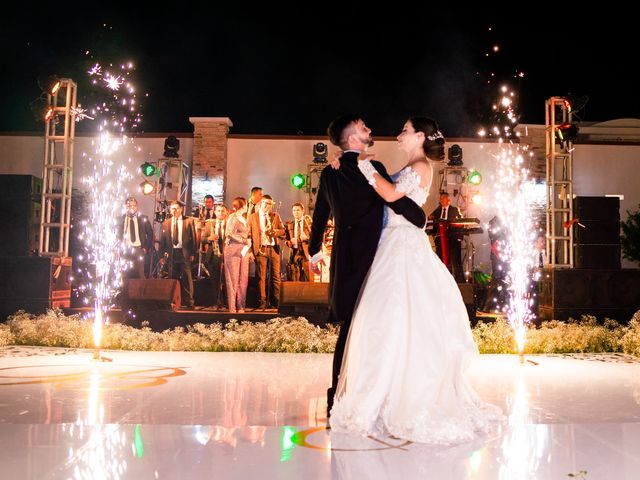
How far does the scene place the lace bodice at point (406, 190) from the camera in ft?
10.9

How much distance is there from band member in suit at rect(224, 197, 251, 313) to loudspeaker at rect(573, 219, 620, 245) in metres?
4.55

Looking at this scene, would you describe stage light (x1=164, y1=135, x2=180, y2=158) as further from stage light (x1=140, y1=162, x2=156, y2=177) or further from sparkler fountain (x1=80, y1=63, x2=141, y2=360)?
sparkler fountain (x1=80, y1=63, x2=141, y2=360)

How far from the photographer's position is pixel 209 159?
1427 cm

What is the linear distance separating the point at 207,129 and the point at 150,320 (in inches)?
269

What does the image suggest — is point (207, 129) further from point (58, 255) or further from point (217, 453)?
point (217, 453)

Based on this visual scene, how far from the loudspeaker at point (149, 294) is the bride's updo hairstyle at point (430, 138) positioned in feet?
19.0

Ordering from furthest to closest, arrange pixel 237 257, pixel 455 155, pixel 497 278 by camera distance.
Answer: pixel 455 155 → pixel 497 278 → pixel 237 257

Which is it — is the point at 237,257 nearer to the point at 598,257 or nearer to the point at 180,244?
the point at 180,244

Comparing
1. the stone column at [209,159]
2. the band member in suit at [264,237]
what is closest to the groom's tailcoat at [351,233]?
the band member in suit at [264,237]

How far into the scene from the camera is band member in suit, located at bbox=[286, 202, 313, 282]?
1031 centimetres

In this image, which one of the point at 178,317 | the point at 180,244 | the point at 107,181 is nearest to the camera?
the point at 178,317

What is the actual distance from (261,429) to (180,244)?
719cm

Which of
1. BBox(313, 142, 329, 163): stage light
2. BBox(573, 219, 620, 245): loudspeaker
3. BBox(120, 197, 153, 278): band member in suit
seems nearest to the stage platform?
BBox(120, 197, 153, 278): band member in suit

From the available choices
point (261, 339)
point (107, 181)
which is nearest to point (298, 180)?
point (107, 181)
